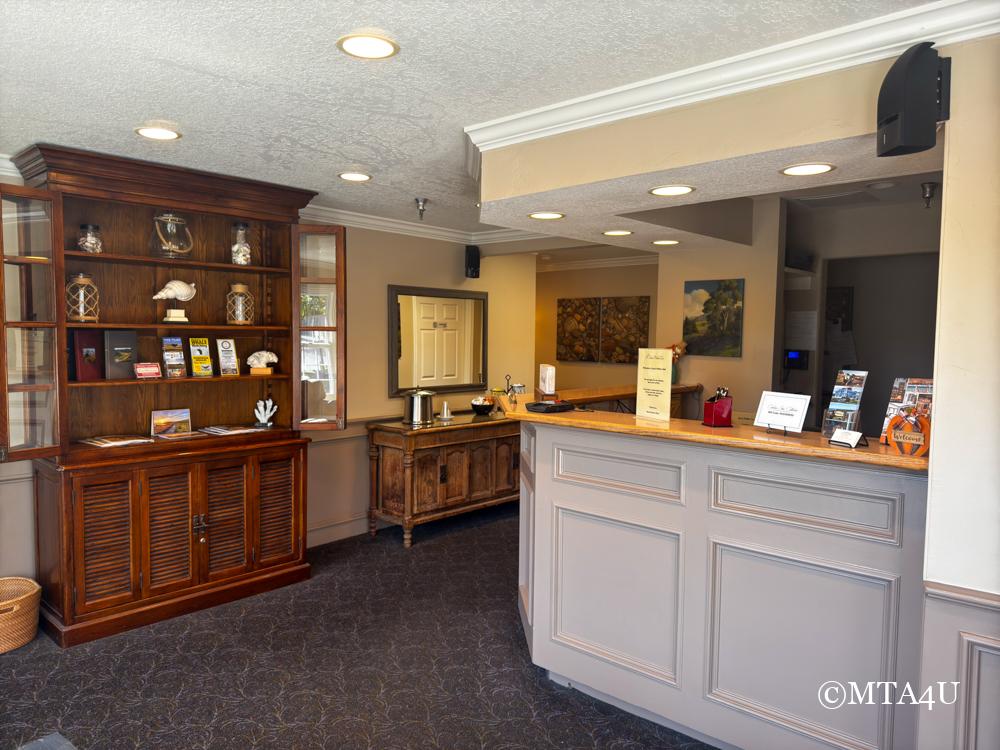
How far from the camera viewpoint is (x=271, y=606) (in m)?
3.84

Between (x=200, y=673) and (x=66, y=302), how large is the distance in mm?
1961

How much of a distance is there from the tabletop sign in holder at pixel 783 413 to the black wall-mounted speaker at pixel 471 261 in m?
3.62

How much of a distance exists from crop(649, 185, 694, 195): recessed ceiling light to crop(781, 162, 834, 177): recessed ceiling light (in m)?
0.36

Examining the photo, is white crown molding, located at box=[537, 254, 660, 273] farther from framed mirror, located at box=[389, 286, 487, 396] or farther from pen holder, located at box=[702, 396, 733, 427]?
pen holder, located at box=[702, 396, 733, 427]

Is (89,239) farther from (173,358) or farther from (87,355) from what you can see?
(173,358)

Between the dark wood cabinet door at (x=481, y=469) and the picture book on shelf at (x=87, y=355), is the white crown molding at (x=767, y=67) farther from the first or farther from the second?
the dark wood cabinet door at (x=481, y=469)

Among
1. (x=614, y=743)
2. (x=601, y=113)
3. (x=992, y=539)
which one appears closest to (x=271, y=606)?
(x=614, y=743)

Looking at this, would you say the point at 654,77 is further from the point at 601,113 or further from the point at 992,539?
the point at 992,539

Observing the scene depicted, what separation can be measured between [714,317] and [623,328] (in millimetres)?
3083

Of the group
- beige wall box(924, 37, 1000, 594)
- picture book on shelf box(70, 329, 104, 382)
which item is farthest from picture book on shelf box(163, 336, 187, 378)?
beige wall box(924, 37, 1000, 594)

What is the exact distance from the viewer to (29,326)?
3189mm

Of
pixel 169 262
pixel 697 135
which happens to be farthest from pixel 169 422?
pixel 697 135

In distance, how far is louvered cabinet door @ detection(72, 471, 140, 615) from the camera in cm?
335

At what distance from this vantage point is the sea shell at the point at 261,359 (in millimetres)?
4234
